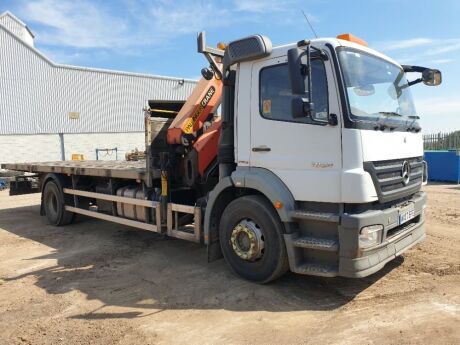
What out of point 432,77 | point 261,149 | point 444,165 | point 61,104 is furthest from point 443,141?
point 61,104

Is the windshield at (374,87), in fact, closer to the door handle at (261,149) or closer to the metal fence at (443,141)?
the door handle at (261,149)

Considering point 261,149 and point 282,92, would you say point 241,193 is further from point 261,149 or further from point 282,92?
point 282,92

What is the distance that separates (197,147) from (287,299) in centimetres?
235

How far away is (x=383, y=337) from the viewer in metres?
3.47

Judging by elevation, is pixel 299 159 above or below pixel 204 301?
above

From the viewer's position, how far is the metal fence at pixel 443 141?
21.1 m

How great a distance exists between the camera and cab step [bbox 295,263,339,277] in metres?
4.03

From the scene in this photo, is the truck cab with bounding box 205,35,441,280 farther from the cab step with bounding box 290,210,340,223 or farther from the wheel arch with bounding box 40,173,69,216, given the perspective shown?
the wheel arch with bounding box 40,173,69,216

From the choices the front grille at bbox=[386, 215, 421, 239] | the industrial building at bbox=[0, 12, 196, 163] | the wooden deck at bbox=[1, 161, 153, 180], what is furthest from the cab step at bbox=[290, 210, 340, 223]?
the industrial building at bbox=[0, 12, 196, 163]

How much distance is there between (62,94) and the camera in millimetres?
27109

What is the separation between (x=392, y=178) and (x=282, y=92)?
1.49 meters

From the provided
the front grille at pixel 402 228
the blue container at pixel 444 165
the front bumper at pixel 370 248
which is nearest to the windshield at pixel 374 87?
the front bumper at pixel 370 248

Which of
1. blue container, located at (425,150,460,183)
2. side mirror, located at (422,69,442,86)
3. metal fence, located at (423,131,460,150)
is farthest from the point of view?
metal fence, located at (423,131,460,150)

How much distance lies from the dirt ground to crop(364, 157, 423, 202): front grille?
1.09 meters
